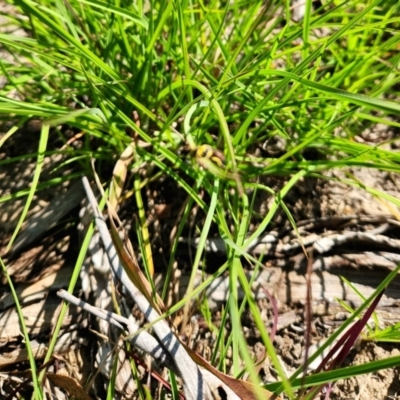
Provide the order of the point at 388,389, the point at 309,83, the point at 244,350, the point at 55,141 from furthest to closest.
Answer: the point at 55,141 < the point at 388,389 < the point at 309,83 < the point at 244,350

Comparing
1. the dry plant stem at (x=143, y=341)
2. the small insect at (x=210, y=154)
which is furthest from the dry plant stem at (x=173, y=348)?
the small insect at (x=210, y=154)

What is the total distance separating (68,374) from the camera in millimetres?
1017

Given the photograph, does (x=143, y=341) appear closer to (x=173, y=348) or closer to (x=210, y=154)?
(x=173, y=348)

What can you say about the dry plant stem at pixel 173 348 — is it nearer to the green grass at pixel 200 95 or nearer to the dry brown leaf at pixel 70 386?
the green grass at pixel 200 95

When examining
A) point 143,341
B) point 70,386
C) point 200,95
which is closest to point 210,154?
point 200,95

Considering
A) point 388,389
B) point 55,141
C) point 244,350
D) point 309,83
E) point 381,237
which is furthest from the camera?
point 55,141

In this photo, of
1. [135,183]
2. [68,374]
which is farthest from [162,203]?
[68,374]

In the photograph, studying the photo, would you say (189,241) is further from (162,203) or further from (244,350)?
(244,350)

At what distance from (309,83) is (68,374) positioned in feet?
2.44

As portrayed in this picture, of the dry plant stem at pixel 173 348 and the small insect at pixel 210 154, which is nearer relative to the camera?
the dry plant stem at pixel 173 348

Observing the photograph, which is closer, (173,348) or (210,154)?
(173,348)

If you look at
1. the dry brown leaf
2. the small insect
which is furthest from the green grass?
the dry brown leaf

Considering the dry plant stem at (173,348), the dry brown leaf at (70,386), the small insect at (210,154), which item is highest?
the small insect at (210,154)

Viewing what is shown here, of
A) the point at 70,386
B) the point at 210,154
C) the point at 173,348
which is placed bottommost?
the point at 70,386
